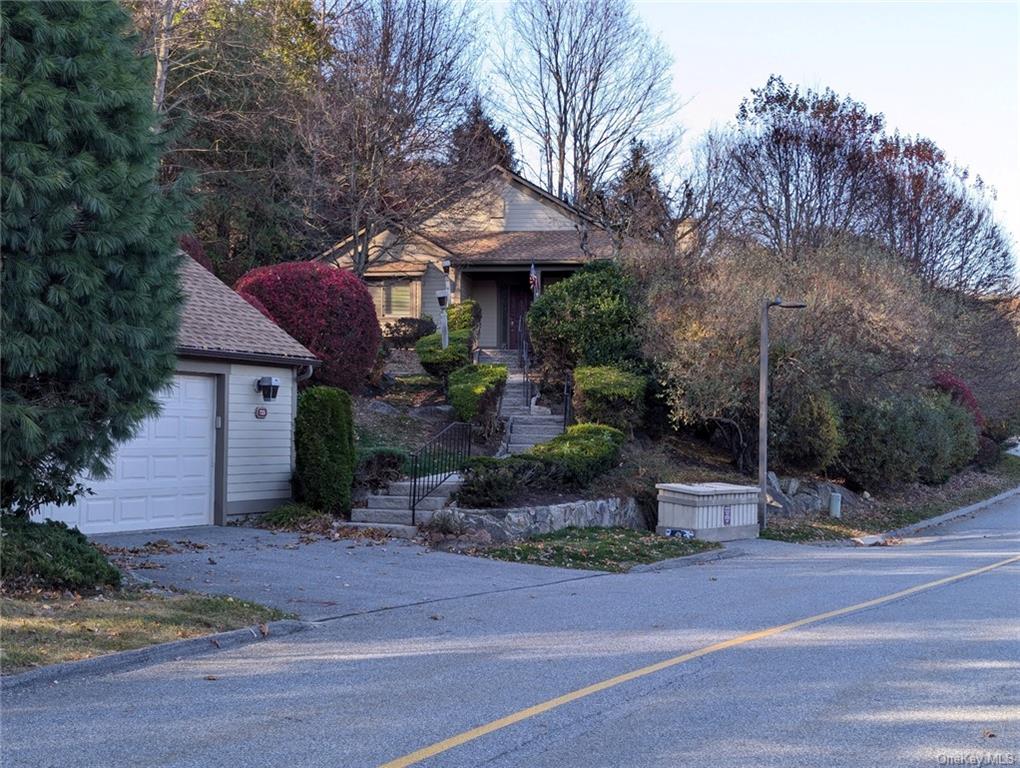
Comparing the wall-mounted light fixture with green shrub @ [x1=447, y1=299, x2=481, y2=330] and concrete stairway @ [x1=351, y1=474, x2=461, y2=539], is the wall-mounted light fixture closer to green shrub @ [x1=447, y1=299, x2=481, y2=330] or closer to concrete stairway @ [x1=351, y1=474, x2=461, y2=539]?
concrete stairway @ [x1=351, y1=474, x2=461, y2=539]

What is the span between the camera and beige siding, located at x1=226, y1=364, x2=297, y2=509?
1784 cm

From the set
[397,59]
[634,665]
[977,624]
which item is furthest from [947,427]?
[634,665]

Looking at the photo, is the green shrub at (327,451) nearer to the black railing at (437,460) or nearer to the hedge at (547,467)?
the black railing at (437,460)

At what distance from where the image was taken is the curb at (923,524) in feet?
71.8

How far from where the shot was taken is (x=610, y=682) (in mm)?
8109

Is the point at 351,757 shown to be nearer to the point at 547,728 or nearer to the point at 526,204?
the point at 547,728

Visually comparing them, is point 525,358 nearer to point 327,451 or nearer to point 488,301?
point 488,301

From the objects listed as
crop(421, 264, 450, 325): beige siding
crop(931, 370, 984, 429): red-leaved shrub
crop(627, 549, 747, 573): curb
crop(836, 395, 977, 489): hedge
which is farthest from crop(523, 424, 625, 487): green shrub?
crop(931, 370, 984, 429): red-leaved shrub

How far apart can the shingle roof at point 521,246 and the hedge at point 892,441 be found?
9.67 m

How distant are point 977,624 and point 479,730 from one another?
239 inches

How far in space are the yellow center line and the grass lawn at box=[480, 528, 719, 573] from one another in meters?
4.35

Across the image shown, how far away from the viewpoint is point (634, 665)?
874 cm

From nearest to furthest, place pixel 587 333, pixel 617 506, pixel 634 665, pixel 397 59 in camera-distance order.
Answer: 1. pixel 634 665
2. pixel 617 506
3. pixel 587 333
4. pixel 397 59

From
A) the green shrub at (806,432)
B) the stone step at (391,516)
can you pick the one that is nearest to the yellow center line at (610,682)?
the stone step at (391,516)
